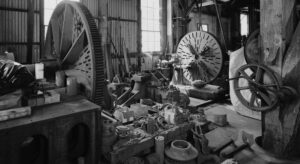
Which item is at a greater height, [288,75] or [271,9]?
[271,9]

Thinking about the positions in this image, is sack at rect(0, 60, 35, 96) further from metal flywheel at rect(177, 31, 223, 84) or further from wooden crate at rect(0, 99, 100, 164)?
metal flywheel at rect(177, 31, 223, 84)

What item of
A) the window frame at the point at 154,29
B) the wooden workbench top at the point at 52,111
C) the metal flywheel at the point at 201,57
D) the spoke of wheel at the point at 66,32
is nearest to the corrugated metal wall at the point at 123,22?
the window frame at the point at 154,29

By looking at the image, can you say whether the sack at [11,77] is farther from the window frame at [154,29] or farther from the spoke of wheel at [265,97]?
the window frame at [154,29]

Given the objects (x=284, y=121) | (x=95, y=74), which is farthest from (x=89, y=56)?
(x=284, y=121)

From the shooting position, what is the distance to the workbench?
7.93ft

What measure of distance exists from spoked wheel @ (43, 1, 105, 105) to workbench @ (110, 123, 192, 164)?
0.66m

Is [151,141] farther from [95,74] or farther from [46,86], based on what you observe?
[46,86]

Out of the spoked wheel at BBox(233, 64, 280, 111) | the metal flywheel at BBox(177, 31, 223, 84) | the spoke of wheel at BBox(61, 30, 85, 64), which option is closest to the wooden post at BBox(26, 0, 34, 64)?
the spoke of wheel at BBox(61, 30, 85, 64)

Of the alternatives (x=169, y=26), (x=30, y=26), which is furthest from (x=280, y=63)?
(x=169, y=26)

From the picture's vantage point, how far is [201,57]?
6.76 meters

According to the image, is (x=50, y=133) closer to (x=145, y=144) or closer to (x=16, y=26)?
(x=145, y=144)

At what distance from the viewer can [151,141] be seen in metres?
2.76

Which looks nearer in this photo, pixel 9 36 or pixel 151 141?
pixel 151 141

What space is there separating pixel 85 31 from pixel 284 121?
2787mm
